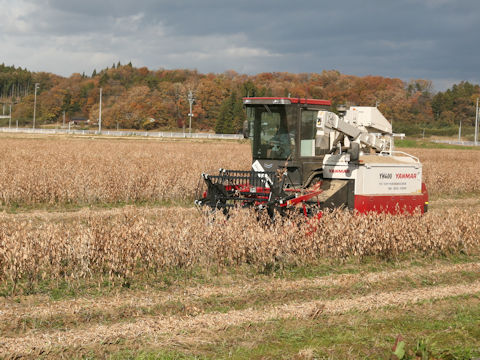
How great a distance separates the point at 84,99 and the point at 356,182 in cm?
11870

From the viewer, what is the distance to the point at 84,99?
123 meters

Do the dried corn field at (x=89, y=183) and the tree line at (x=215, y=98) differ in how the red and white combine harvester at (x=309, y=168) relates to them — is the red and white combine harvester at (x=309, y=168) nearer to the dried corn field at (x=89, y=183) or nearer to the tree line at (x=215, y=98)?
the dried corn field at (x=89, y=183)

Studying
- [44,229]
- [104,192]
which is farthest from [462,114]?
[44,229]

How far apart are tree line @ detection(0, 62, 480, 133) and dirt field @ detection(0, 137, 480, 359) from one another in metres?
45.6

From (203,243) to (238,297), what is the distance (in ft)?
4.79

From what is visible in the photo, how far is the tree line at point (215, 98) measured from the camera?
253ft

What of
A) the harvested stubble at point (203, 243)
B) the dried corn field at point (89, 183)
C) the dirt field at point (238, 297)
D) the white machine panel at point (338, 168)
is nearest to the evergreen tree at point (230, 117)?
the dried corn field at point (89, 183)

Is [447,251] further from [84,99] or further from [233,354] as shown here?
[84,99]

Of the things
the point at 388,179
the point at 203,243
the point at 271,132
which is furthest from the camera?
the point at 388,179

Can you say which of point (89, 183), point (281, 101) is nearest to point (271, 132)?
point (281, 101)

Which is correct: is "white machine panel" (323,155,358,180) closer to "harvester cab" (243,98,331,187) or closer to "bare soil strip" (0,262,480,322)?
"harvester cab" (243,98,331,187)

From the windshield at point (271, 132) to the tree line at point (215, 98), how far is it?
141ft

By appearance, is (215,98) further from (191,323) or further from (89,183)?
(191,323)

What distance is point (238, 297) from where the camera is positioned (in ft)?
25.2
